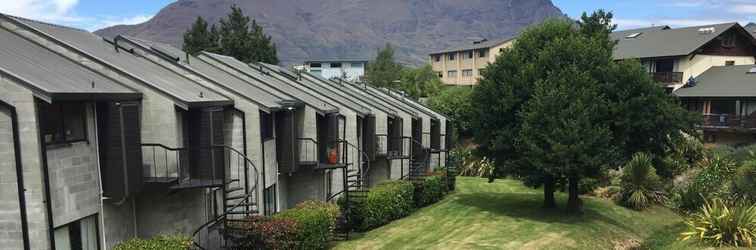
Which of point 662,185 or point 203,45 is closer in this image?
point 662,185

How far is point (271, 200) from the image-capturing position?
20.2 m

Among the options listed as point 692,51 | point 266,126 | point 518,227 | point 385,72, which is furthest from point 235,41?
point 518,227

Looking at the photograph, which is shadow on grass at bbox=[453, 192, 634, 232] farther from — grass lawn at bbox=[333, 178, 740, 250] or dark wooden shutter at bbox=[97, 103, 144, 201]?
dark wooden shutter at bbox=[97, 103, 144, 201]

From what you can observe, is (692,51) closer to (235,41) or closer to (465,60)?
(465,60)

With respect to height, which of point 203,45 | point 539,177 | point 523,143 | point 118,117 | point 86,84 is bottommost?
point 539,177

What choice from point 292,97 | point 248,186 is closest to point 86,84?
point 248,186

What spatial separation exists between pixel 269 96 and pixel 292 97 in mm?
1539

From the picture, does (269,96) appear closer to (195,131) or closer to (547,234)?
(195,131)

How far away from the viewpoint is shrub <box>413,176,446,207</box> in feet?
87.8

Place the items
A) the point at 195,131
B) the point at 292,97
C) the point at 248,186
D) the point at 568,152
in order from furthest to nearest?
the point at 292,97 < the point at 568,152 < the point at 248,186 < the point at 195,131

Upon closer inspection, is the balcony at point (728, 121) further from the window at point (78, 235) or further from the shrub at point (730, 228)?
the window at point (78, 235)

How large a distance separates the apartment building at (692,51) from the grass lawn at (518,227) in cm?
2409

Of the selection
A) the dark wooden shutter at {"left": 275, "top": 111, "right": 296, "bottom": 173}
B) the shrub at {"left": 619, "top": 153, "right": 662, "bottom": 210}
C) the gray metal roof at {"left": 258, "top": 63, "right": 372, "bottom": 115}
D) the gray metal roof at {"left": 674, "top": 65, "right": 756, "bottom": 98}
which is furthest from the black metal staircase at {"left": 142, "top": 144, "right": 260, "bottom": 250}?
the gray metal roof at {"left": 674, "top": 65, "right": 756, "bottom": 98}

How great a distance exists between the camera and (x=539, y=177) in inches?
811
